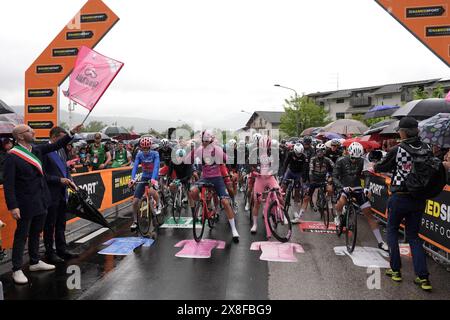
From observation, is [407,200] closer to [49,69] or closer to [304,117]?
[49,69]

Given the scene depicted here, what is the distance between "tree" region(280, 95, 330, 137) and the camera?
2753 inches

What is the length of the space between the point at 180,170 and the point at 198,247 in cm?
382

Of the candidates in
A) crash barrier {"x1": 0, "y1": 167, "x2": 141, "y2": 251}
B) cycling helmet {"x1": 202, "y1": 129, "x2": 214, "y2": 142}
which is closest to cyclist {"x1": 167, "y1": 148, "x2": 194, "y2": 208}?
crash barrier {"x1": 0, "y1": 167, "x2": 141, "y2": 251}

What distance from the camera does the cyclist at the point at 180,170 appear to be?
10.3 meters

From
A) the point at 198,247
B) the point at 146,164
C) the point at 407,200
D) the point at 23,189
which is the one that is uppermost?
the point at 146,164

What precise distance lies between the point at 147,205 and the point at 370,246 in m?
4.52

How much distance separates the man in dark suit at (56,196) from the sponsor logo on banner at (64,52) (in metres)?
6.31

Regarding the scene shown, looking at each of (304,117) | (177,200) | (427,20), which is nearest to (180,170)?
(177,200)

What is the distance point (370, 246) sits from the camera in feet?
24.0

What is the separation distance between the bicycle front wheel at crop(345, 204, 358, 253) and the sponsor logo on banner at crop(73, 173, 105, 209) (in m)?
5.73

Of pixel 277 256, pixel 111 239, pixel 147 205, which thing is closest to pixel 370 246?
pixel 277 256

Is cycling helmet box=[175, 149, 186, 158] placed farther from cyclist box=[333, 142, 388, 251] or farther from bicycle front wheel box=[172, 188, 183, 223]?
cyclist box=[333, 142, 388, 251]

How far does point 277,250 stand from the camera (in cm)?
691
